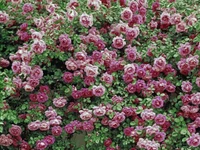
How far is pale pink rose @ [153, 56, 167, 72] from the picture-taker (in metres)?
3.37

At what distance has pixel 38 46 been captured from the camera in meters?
3.29

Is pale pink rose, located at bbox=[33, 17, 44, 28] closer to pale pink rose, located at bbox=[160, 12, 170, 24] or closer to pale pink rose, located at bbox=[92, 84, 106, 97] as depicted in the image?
pale pink rose, located at bbox=[92, 84, 106, 97]

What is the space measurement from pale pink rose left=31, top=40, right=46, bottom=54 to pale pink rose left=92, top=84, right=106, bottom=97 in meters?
0.42

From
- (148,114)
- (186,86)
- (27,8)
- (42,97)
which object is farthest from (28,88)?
(186,86)

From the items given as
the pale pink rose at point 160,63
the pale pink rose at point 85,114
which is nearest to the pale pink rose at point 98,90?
the pale pink rose at point 85,114

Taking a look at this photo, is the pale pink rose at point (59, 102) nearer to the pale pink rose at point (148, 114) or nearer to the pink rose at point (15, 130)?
the pink rose at point (15, 130)

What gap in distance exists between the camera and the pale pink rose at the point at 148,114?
127 inches

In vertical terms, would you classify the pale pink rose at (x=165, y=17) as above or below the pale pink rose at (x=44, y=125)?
above

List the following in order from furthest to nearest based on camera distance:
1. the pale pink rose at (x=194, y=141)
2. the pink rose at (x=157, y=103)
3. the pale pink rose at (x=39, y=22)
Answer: the pale pink rose at (x=39, y=22) < the pink rose at (x=157, y=103) < the pale pink rose at (x=194, y=141)

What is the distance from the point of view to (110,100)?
3314mm

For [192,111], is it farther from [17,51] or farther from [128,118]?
[17,51]

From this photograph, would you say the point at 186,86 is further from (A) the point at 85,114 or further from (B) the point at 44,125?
(B) the point at 44,125

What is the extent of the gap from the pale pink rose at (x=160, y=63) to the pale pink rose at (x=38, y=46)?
2.48 feet

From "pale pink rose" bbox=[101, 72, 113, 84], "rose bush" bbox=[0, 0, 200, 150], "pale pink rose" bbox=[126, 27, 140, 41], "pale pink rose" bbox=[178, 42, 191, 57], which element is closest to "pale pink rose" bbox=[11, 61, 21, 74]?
"rose bush" bbox=[0, 0, 200, 150]
